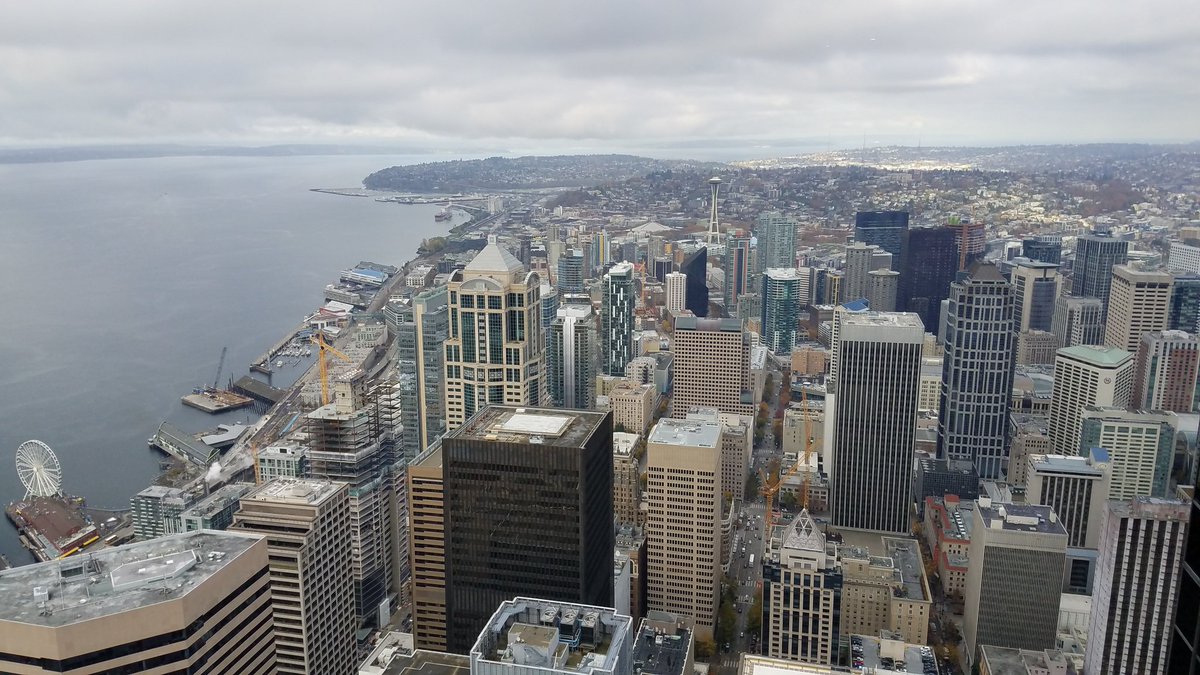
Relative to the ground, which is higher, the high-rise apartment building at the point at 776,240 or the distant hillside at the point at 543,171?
the distant hillside at the point at 543,171

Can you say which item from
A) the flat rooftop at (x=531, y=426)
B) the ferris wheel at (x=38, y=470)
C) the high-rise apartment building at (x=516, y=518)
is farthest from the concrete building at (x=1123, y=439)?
the ferris wheel at (x=38, y=470)

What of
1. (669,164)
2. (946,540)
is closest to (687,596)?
(946,540)

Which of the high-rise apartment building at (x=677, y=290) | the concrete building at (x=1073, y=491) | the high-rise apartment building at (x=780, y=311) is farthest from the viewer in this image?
the high-rise apartment building at (x=677, y=290)

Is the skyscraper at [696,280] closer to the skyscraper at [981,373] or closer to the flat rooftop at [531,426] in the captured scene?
the skyscraper at [981,373]

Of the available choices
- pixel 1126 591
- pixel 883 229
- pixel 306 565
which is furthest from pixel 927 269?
pixel 306 565

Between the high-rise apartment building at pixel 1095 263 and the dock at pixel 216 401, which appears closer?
the high-rise apartment building at pixel 1095 263

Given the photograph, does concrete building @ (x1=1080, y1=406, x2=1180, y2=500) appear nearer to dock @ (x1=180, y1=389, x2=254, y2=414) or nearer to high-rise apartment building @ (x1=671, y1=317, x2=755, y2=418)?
high-rise apartment building @ (x1=671, y1=317, x2=755, y2=418)

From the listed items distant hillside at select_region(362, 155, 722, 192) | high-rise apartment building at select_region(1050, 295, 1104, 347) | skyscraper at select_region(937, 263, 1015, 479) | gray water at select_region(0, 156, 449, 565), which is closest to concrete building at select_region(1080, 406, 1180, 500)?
skyscraper at select_region(937, 263, 1015, 479)
